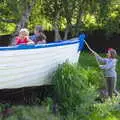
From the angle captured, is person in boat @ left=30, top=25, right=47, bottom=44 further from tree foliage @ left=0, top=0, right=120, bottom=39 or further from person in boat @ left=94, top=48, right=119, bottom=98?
tree foliage @ left=0, top=0, right=120, bottom=39

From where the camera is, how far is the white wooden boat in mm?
10172

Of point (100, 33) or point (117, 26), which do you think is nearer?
point (117, 26)

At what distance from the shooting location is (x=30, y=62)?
10.5 m

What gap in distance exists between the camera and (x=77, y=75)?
10.8 metres

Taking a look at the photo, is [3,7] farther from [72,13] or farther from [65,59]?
[65,59]

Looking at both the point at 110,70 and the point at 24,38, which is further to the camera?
the point at 110,70

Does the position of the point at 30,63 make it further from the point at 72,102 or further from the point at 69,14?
the point at 69,14

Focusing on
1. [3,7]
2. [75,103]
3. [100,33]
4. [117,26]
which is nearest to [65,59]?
[75,103]

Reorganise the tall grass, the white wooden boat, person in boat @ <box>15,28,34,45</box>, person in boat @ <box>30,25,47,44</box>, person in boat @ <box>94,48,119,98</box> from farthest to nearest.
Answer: person in boat @ <box>94,48,119,98</box> < person in boat @ <box>30,25,47,44</box> < person in boat @ <box>15,28,34,45</box> < the tall grass < the white wooden boat

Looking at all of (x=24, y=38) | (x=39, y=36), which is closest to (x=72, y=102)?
(x=24, y=38)

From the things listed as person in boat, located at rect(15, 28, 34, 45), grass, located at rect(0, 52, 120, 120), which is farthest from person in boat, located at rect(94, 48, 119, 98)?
person in boat, located at rect(15, 28, 34, 45)

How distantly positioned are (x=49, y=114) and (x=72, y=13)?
11322 millimetres

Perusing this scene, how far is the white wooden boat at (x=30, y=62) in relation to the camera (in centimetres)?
1017

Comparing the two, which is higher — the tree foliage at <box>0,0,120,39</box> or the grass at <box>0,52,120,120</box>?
the tree foliage at <box>0,0,120,39</box>
